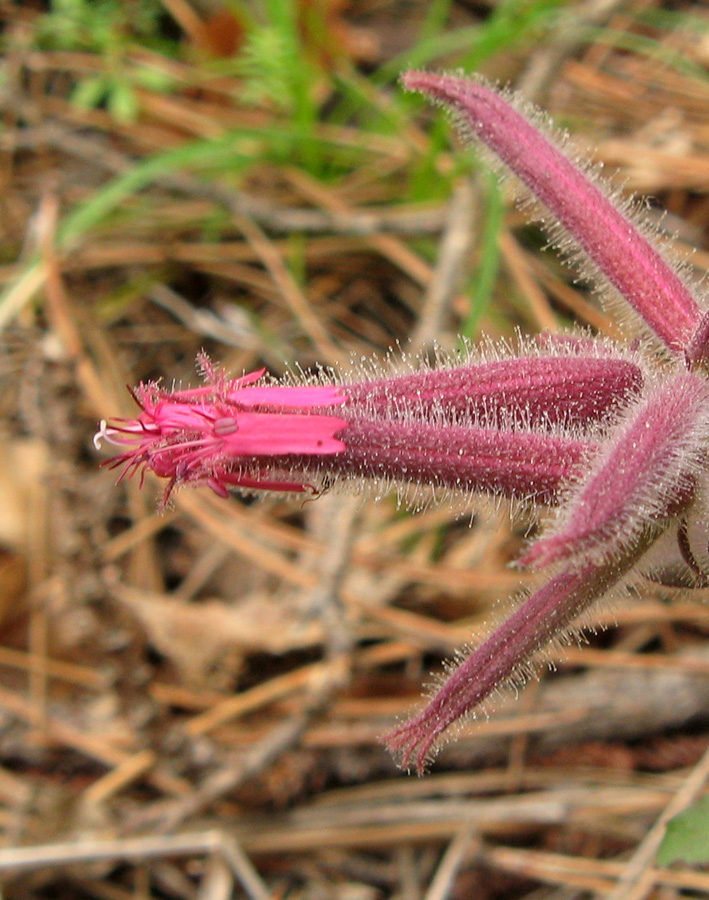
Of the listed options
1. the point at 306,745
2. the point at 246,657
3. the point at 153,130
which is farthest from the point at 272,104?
the point at 306,745

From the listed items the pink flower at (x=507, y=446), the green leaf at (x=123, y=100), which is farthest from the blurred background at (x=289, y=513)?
the pink flower at (x=507, y=446)

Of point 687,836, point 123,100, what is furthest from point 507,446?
point 123,100

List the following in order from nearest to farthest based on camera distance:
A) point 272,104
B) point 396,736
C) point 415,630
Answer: point 396,736 → point 415,630 → point 272,104

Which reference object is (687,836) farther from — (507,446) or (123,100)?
(123,100)

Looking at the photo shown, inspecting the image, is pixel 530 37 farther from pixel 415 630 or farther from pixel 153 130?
pixel 415 630

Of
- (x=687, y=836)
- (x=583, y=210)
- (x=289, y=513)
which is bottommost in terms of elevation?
(x=289, y=513)

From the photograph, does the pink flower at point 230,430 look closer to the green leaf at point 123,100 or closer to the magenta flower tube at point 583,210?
the magenta flower tube at point 583,210

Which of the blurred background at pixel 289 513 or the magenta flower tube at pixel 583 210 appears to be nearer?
the magenta flower tube at pixel 583 210
